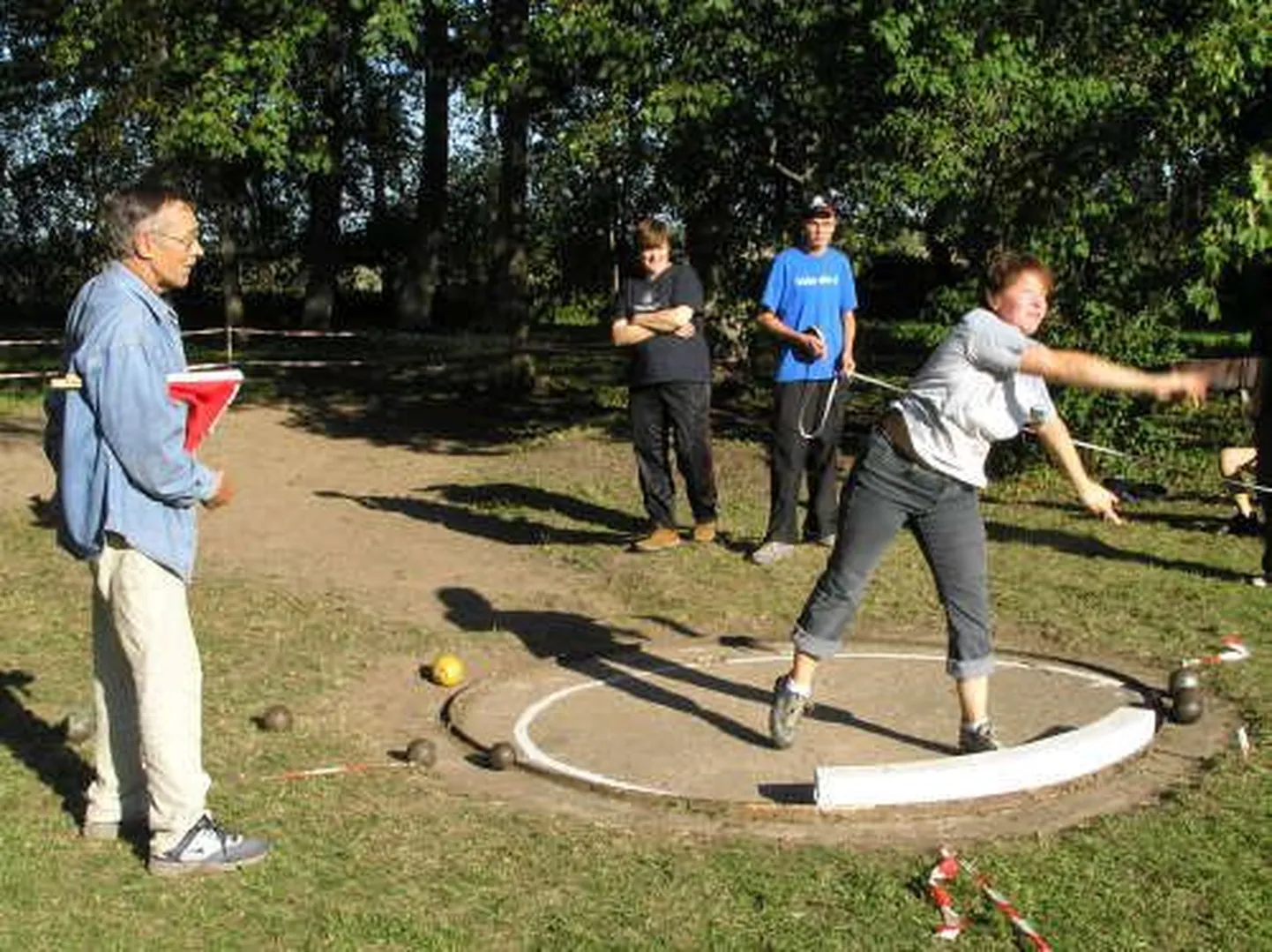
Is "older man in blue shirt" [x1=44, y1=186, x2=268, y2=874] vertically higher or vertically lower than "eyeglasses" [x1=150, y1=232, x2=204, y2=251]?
lower

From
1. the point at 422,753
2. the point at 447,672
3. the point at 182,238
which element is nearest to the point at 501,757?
the point at 422,753

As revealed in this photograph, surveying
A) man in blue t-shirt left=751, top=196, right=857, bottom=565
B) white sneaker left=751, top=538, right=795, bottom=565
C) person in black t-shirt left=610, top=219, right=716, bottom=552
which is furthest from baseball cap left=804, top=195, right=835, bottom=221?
white sneaker left=751, top=538, right=795, bottom=565

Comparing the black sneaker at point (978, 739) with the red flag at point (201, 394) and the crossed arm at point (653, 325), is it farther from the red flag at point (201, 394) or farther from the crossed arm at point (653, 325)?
the crossed arm at point (653, 325)

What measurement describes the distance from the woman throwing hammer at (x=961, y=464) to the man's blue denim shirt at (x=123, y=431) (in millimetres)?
2513

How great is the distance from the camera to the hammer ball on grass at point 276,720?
22.7ft

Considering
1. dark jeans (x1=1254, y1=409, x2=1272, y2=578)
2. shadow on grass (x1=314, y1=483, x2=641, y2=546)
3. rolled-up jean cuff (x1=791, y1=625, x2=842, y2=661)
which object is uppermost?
dark jeans (x1=1254, y1=409, x2=1272, y2=578)

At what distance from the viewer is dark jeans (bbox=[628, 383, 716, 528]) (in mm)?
10555

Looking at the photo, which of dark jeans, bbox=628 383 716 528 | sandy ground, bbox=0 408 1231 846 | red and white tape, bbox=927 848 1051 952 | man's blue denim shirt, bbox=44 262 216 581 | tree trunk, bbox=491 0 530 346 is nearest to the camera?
red and white tape, bbox=927 848 1051 952

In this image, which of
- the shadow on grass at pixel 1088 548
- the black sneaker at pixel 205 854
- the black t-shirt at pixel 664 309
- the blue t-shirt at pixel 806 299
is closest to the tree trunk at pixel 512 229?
the black t-shirt at pixel 664 309

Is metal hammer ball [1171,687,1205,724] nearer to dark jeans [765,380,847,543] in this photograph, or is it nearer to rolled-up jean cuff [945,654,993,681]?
rolled-up jean cuff [945,654,993,681]

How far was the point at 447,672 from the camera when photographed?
7816 mm

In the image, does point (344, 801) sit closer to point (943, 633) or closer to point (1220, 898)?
point (1220, 898)

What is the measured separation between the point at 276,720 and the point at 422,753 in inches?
32.6

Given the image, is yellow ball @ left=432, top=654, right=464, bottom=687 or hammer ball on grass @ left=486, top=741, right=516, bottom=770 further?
yellow ball @ left=432, top=654, right=464, bottom=687
